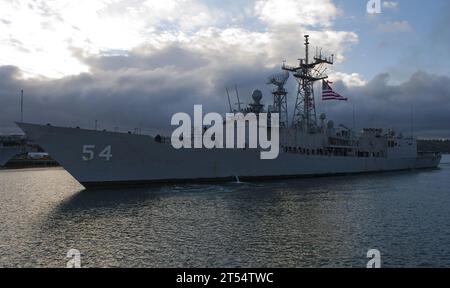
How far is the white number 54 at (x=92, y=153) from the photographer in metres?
26.0

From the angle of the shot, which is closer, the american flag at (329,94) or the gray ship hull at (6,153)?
the american flag at (329,94)

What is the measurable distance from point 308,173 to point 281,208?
850 inches

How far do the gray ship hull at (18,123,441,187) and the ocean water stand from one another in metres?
2.84

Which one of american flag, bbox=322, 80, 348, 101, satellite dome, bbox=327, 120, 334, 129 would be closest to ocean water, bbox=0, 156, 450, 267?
american flag, bbox=322, 80, 348, 101

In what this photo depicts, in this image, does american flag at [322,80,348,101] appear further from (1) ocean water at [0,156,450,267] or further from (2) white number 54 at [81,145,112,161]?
(2) white number 54 at [81,145,112,161]

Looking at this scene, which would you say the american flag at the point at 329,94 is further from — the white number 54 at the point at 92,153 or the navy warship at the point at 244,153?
the white number 54 at the point at 92,153

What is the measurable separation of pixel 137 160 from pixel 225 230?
14.7 meters

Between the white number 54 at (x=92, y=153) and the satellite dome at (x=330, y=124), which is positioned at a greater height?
the satellite dome at (x=330, y=124)

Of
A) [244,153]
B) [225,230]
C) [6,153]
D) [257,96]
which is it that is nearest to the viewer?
[225,230]

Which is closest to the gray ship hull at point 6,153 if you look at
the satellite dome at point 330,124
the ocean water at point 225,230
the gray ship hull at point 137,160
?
the ocean water at point 225,230

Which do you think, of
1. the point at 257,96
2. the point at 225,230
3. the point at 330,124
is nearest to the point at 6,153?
the point at 257,96

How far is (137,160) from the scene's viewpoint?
91.1 feet

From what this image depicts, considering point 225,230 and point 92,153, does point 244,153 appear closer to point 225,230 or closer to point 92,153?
point 92,153
